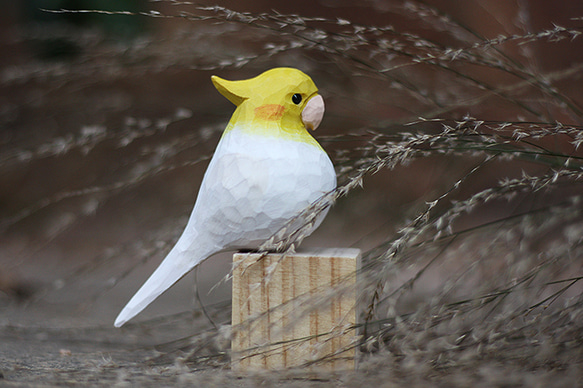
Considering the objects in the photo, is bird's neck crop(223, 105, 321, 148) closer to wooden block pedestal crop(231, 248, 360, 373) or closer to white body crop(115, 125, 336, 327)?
white body crop(115, 125, 336, 327)

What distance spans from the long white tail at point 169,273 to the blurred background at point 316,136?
0.02 metres

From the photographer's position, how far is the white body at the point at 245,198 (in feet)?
2.24

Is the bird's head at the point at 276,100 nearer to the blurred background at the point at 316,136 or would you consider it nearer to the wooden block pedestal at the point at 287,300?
the blurred background at the point at 316,136

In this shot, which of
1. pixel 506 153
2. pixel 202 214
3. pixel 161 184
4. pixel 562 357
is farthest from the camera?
pixel 161 184

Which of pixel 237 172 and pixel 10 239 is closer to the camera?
pixel 237 172

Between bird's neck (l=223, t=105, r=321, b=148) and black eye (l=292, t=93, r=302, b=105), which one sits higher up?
black eye (l=292, t=93, r=302, b=105)

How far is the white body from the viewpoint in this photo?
0.68 metres

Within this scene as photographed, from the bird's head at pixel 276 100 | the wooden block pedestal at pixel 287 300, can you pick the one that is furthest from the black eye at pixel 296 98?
the wooden block pedestal at pixel 287 300

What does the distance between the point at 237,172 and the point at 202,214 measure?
6 cm

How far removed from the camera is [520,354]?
0.49m

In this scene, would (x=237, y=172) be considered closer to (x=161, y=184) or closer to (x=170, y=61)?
(x=170, y=61)

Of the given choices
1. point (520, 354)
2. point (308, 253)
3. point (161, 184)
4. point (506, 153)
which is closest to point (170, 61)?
point (308, 253)

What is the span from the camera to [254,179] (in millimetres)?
682

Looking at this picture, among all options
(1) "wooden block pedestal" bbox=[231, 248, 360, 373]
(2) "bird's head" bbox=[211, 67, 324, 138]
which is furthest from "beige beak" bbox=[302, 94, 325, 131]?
(1) "wooden block pedestal" bbox=[231, 248, 360, 373]
